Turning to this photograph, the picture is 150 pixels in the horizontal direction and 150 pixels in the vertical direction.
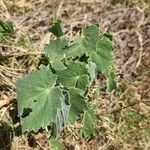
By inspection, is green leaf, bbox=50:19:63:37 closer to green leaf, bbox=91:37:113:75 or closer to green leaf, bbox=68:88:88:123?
green leaf, bbox=91:37:113:75

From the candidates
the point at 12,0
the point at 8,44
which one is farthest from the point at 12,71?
the point at 12,0

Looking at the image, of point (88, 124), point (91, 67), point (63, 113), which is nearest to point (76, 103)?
point (63, 113)

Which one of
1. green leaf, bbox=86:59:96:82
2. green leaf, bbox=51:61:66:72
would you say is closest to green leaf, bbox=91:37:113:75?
green leaf, bbox=86:59:96:82

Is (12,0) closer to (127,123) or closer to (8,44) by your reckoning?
(8,44)

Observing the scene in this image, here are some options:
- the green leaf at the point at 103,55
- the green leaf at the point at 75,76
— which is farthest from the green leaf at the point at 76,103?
the green leaf at the point at 103,55

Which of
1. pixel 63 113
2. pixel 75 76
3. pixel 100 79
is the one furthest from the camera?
pixel 100 79

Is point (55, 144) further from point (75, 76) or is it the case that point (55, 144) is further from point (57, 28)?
point (57, 28)

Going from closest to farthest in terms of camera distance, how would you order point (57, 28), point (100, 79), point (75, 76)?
point (75, 76), point (57, 28), point (100, 79)

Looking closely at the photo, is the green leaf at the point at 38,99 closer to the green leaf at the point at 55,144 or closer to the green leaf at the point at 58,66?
the green leaf at the point at 58,66

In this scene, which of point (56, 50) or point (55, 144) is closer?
point (56, 50)
